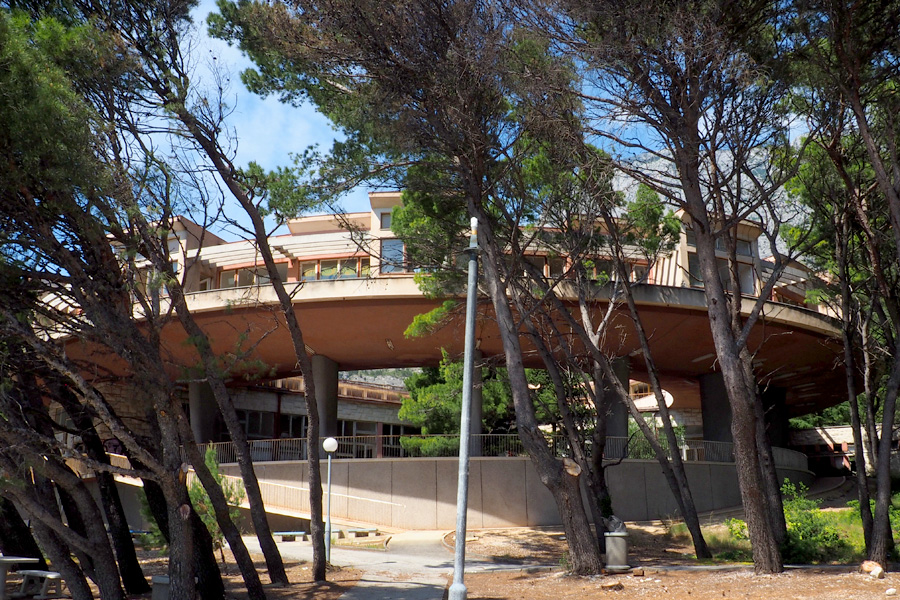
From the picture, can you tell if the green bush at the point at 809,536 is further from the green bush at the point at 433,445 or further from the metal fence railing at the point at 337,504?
the metal fence railing at the point at 337,504

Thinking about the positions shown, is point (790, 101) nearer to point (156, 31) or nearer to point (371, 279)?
point (156, 31)

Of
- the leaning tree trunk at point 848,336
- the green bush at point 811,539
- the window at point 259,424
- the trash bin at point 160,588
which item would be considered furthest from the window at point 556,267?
the window at point 259,424

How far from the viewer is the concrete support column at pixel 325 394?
87.8ft

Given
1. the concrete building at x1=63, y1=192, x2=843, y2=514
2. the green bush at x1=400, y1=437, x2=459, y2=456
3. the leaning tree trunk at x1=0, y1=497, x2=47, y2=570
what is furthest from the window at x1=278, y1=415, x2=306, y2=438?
the leaning tree trunk at x1=0, y1=497, x2=47, y2=570

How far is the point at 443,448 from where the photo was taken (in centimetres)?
2266

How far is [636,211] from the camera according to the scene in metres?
15.8

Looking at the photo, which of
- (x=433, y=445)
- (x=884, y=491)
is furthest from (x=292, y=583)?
(x=433, y=445)

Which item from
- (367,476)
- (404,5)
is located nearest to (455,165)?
(404,5)

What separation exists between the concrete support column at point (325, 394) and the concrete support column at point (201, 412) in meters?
5.01

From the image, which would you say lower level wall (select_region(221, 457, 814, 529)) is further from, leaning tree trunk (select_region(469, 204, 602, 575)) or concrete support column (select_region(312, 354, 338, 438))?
leaning tree trunk (select_region(469, 204, 602, 575))

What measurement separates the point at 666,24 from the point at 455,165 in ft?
13.0

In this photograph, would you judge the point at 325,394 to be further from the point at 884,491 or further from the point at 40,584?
the point at 884,491

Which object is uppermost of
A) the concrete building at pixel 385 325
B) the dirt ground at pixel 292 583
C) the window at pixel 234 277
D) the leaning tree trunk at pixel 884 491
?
the window at pixel 234 277

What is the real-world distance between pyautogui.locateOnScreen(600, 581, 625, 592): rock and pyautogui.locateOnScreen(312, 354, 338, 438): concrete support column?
1832 cm
